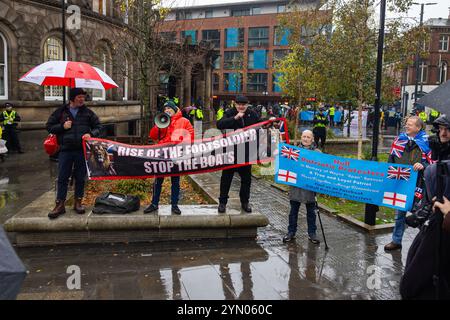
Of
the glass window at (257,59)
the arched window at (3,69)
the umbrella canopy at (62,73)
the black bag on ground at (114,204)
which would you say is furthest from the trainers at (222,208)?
the glass window at (257,59)

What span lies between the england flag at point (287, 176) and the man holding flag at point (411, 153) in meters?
1.59

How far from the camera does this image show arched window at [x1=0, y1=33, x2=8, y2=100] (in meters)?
17.8

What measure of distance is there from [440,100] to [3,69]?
18.1 m

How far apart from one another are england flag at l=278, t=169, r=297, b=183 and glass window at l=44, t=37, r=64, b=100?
15.7m

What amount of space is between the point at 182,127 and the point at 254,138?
4.12 ft

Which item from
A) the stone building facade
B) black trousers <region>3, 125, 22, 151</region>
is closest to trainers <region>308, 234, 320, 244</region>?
the stone building facade

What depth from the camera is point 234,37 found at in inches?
2899

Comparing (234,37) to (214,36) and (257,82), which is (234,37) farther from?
(257,82)

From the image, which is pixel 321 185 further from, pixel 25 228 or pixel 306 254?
pixel 25 228

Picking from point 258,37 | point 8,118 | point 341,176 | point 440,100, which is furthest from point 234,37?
point 440,100

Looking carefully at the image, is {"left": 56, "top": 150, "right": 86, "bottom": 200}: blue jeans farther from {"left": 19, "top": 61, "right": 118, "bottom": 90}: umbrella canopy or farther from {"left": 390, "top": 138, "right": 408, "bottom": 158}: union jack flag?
{"left": 390, "top": 138, "right": 408, "bottom": 158}: union jack flag
